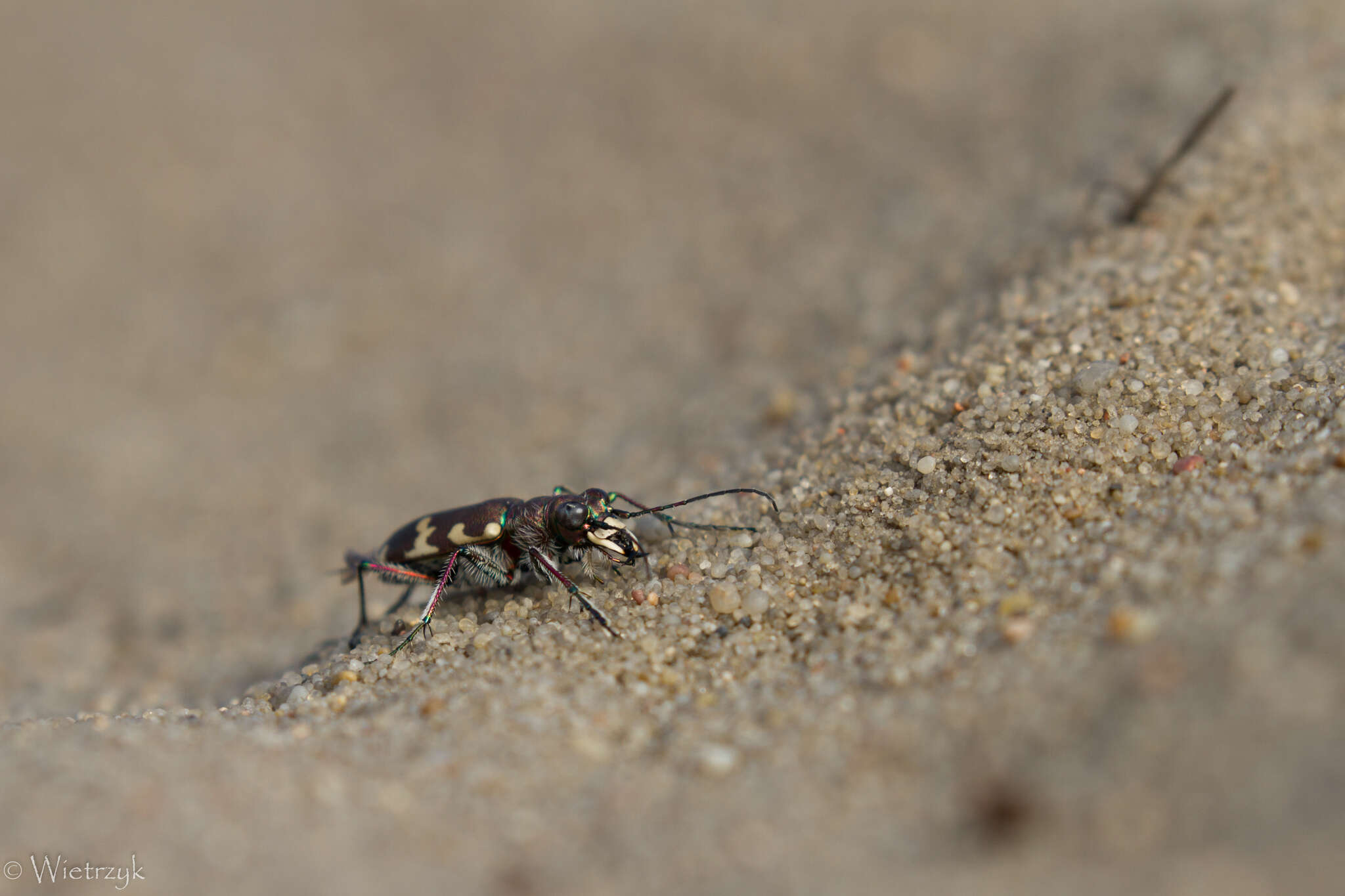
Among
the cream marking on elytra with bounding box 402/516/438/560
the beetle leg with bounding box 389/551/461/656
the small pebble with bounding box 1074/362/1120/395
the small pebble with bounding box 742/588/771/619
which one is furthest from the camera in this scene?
the cream marking on elytra with bounding box 402/516/438/560

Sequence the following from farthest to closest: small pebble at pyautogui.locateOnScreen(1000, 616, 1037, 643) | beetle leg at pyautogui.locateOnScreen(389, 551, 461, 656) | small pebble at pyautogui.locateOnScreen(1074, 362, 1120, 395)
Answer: beetle leg at pyautogui.locateOnScreen(389, 551, 461, 656), small pebble at pyautogui.locateOnScreen(1074, 362, 1120, 395), small pebble at pyautogui.locateOnScreen(1000, 616, 1037, 643)

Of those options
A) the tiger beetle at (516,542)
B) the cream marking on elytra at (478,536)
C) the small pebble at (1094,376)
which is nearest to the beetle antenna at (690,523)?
the tiger beetle at (516,542)

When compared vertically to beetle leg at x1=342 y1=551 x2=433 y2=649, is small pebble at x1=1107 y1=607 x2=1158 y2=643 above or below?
below

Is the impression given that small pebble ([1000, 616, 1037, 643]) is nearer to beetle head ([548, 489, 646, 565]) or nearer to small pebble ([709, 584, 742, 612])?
small pebble ([709, 584, 742, 612])

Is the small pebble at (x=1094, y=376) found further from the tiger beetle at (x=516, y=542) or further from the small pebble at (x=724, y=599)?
the small pebble at (x=724, y=599)

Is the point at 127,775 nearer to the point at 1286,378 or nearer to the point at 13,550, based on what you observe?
the point at 1286,378

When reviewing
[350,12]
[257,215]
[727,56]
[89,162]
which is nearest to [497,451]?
[257,215]

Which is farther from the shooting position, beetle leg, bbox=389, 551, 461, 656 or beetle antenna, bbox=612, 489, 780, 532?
beetle antenna, bbox=612, 489, 780, 532

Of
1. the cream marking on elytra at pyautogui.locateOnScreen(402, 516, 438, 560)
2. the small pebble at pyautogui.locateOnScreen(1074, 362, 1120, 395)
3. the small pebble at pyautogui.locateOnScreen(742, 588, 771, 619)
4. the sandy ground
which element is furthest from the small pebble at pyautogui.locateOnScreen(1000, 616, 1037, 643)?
the cream marking on elytra at pyautogui.locateOnScreen(402, 516, 438, 560)
